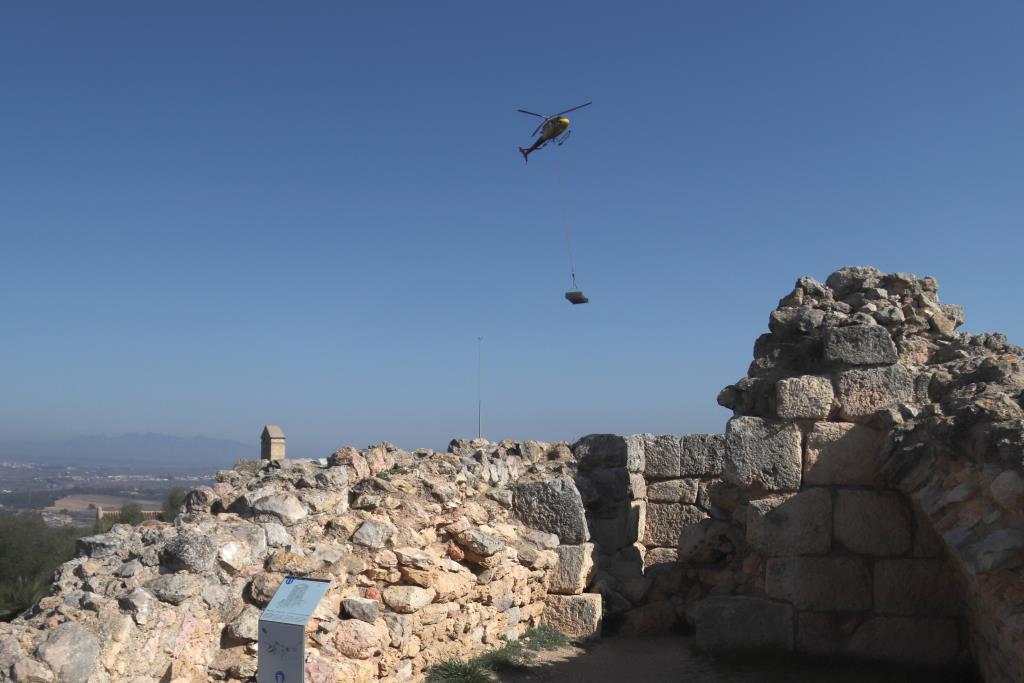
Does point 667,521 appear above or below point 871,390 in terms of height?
below

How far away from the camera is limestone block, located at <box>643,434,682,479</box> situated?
9.66 m

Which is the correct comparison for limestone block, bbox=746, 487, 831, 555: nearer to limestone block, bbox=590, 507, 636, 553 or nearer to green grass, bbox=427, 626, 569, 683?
green grass, bbox=427, 626, 569, 683

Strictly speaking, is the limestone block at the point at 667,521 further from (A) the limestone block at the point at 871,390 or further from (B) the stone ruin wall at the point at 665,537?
(A) the limestone block at the point at 871,390

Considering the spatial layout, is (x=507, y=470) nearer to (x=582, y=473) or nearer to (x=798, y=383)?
(x=582, y=473)

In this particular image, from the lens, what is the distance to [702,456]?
962 centimetres

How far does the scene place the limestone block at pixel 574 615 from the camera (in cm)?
771

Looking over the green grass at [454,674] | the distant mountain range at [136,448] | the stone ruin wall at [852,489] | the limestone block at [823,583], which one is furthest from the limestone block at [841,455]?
the distant mountain range at [136,448]

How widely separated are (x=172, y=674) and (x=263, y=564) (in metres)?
0.95

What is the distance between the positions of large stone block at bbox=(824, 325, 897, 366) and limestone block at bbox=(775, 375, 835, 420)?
238mm

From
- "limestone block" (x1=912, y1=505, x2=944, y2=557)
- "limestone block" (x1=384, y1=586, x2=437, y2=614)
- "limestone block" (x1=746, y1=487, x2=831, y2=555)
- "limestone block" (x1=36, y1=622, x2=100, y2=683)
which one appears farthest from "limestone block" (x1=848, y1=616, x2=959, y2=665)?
"limestone block" (x1=36, y1=622, x2=100, y2=683)

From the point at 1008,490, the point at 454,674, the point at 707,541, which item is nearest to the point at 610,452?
the point at 707,541

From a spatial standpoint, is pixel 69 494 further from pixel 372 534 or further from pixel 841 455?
pixel 841 455

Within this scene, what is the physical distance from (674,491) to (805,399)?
271 centimetres

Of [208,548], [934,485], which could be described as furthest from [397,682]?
[934,485]
